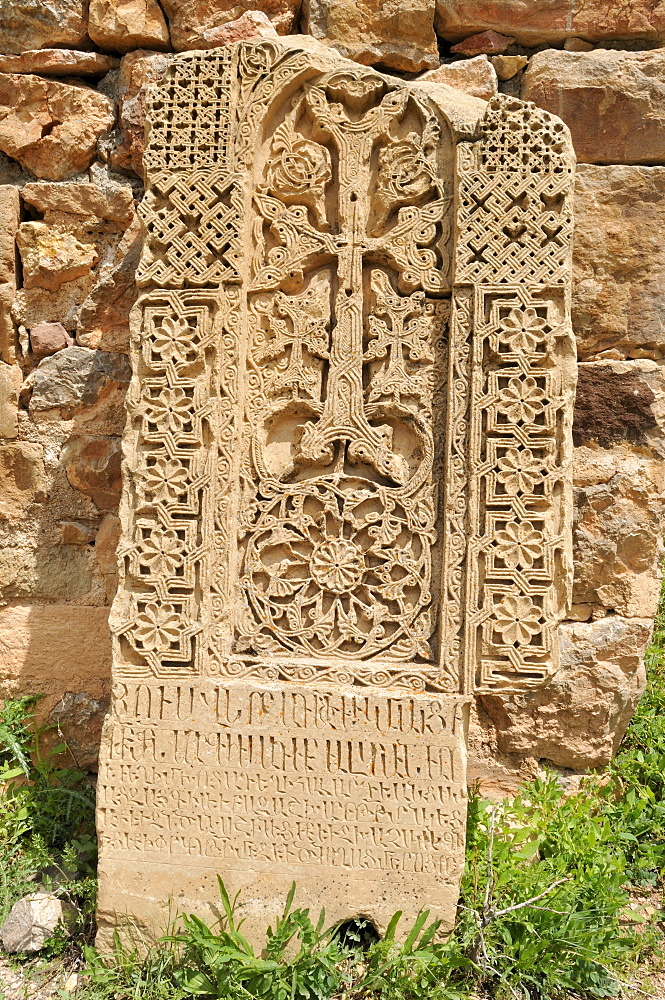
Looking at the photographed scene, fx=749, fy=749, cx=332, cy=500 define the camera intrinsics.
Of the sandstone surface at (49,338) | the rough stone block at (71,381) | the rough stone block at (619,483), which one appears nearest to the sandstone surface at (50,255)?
the sandstone surface at (49,338)

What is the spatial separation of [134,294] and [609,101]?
2.16 m

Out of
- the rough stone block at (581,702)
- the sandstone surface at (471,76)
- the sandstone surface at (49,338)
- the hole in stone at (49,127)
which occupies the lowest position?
the rough stone block at (581,702)

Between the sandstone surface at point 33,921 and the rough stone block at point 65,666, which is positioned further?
the rough stone block at point 65,666

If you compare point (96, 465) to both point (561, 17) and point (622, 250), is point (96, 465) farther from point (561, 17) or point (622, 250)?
point (561, 17)

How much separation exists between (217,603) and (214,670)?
0.75 ft

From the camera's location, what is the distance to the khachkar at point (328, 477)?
250 centimetres

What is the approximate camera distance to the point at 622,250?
10.2ft

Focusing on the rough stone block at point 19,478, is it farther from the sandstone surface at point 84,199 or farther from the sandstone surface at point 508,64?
the sandstone surface at point 508,64

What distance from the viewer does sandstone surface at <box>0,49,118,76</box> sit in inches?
129

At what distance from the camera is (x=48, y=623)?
3.18m

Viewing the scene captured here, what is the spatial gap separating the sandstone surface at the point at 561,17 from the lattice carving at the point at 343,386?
0.78 meters

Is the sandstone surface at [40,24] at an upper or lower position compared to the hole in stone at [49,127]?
upper

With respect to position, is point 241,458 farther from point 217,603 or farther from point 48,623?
point 48,623

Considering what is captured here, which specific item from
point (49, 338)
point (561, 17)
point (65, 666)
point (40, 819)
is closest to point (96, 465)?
point (49, 338)
